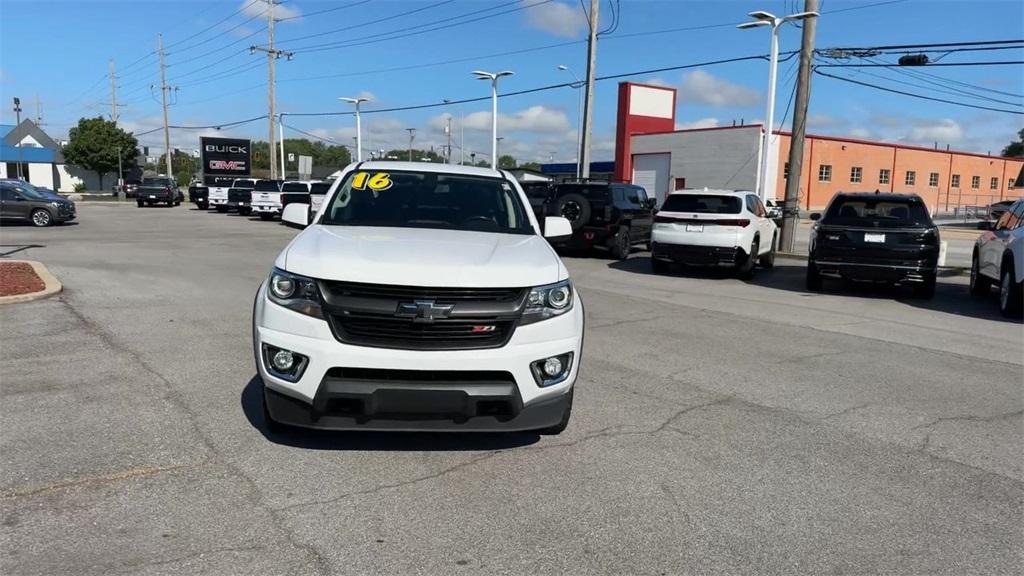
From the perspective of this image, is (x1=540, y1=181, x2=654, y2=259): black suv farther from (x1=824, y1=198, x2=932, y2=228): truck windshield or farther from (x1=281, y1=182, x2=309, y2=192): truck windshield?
(x1=281, y1=182, x2=309, y2=192): truck windshield

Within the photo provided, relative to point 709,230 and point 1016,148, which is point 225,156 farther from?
point 1016,148

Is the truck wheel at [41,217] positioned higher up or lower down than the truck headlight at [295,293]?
lower down

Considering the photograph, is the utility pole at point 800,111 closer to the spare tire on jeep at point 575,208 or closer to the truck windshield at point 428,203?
the spare tire on jeep at point 575,208

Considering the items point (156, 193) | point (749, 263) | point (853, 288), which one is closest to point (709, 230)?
point (749, 263)

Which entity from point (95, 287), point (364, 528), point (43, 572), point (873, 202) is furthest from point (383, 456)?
point (873, 202)

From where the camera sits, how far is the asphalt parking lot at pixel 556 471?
3.28 meters

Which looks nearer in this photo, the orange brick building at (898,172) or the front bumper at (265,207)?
the front bumper at (265,207)

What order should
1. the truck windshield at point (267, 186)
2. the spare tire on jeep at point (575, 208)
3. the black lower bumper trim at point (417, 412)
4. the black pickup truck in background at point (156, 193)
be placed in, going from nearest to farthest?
the black lower bumper trim at point (417, 412)
the spare tire on jeep at point (575, 208)
the truck windshield at point (267, 186)
the black pickup truck in background at point (156, 193)

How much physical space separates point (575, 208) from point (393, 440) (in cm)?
1324

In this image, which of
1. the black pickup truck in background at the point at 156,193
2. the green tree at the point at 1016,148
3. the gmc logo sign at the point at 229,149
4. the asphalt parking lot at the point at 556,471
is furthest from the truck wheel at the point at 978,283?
the green tree at the point at 1016,148

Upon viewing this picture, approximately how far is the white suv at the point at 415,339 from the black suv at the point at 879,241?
8.97 m

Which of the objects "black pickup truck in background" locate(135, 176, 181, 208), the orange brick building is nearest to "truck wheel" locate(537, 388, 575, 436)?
the orange brick building

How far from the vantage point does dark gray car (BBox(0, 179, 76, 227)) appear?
24422mm

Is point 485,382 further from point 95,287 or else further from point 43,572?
point 95,287
